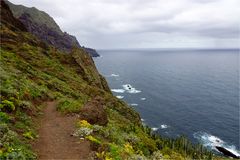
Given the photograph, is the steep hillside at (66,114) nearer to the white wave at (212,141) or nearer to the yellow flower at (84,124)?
the yellow flower at (84,124)

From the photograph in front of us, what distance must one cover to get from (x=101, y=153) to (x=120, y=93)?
125271 mm

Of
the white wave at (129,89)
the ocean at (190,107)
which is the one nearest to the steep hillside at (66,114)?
the ocean at (190,107)

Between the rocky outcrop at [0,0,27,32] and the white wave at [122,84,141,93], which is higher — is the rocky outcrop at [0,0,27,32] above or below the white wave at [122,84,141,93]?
above

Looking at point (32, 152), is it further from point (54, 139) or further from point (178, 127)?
point (178, 127)

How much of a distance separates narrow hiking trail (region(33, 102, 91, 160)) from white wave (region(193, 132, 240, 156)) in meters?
67.2

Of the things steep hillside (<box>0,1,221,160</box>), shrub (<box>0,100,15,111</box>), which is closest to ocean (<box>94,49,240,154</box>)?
steep hillside (<box>0,1,221,160</box>)

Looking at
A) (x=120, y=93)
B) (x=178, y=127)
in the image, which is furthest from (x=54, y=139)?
(x=120, y=93)

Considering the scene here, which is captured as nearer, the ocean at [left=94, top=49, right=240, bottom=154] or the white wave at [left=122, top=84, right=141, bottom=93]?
the ocean at [left=94, top=49, right=240, bottom=154]

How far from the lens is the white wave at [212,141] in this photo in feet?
276

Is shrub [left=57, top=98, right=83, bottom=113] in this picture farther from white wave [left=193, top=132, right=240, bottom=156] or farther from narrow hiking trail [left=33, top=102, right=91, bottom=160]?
white wave [left=193, top=132, right=240, bottom=156]

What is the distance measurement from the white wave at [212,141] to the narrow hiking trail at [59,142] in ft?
220

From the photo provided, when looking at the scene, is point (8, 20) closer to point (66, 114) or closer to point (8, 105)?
point (66, 114)

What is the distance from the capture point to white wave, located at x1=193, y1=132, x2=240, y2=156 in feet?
276

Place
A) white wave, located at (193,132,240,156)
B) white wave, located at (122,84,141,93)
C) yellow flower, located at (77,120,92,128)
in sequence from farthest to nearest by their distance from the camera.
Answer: white wave, located at (122,84,141,93) < white wave, located at (193,132,240,156) < yellow flower, located at (77,120,92,128)
